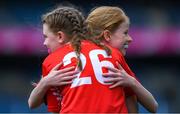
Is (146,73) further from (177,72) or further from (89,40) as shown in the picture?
(89,40)

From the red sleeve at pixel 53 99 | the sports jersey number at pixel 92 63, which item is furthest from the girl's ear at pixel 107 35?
the red sleeve at pixel 53 99

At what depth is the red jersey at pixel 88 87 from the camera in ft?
9.53

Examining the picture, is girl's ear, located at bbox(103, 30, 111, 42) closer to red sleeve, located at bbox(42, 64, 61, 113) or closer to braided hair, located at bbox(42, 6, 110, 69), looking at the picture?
braided hair, located at bbox(42, 6, 110, 69)

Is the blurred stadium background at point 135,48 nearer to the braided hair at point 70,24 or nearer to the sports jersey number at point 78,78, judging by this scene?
the braided hair at point 70,24

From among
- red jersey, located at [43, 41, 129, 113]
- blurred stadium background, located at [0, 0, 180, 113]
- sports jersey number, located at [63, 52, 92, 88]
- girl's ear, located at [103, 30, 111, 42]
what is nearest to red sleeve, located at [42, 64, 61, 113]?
red jersey, located at [43, 41, 129, 113]

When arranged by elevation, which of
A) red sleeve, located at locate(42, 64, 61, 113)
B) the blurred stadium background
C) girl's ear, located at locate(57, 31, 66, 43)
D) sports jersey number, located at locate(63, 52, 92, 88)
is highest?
girl's ear, located at locate(57, 31, 66, 43)

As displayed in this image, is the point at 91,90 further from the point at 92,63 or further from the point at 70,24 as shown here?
the point at 70,24

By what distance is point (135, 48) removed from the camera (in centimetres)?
1259

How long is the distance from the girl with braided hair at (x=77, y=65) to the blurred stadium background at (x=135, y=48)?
9218 mm

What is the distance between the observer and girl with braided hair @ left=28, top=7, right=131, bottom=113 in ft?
9.55

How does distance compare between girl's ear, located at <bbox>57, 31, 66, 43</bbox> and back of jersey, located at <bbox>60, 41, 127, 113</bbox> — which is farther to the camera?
girl's ear, located at <bbox>57, 31, 66, 43</bbox>

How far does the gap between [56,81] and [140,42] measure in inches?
380

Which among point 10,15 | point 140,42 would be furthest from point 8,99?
point 140,42

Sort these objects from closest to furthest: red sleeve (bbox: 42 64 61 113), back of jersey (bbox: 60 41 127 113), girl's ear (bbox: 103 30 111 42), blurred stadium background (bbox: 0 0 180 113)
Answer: back of jersey (bbox: 60 41 127 113)
red sleeve (bbox: 42 64 61 113)
girl's ear (bbox: 103 30 111 42)
blurred stadium background (bbox: 0 0 180 113)
